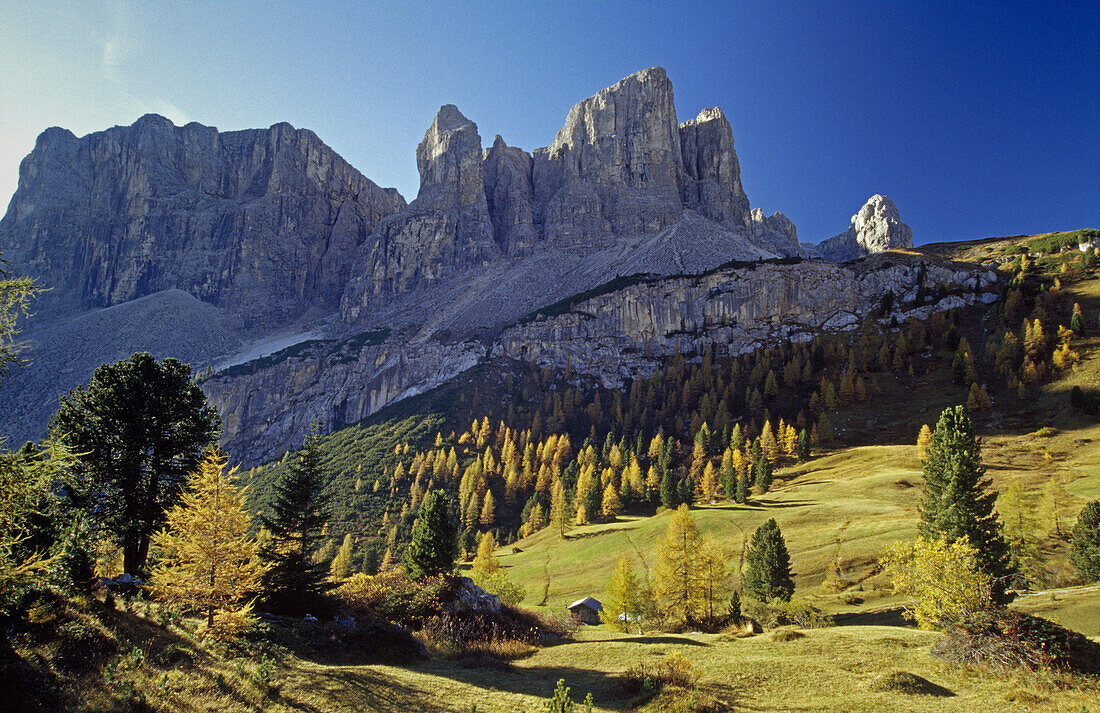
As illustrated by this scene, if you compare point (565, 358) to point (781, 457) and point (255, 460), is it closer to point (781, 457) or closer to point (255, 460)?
point (781, 457)

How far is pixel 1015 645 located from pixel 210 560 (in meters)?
28.6

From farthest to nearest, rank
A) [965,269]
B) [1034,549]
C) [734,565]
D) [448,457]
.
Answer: [965,269] < [448,457] < [734,565] < [1034,549]

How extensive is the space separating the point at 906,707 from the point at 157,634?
23296 millimetres

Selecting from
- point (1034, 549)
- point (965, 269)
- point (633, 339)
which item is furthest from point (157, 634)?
point (965, 269)

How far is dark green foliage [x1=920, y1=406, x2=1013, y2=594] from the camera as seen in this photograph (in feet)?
111

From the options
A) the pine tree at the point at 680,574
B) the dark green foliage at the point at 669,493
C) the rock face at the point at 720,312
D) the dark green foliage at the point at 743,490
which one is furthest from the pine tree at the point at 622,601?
the rock face at the point at 720,312

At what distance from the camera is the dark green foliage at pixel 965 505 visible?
3369 cm

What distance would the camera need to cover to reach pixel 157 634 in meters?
16.5

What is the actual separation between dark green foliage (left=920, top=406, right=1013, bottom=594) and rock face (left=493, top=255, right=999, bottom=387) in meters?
134

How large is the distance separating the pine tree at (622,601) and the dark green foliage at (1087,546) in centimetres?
3507

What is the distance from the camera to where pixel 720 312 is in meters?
181

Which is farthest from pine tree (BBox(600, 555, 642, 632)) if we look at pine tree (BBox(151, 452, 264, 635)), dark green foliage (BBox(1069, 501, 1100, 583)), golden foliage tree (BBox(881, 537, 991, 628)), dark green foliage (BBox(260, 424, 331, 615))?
dark green foliage (BBox(1069, 501, 1100, 583))

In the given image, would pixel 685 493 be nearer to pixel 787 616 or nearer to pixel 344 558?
pixel 787 616

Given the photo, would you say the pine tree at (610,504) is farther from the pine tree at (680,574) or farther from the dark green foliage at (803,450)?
the pine tree at (680,574)
